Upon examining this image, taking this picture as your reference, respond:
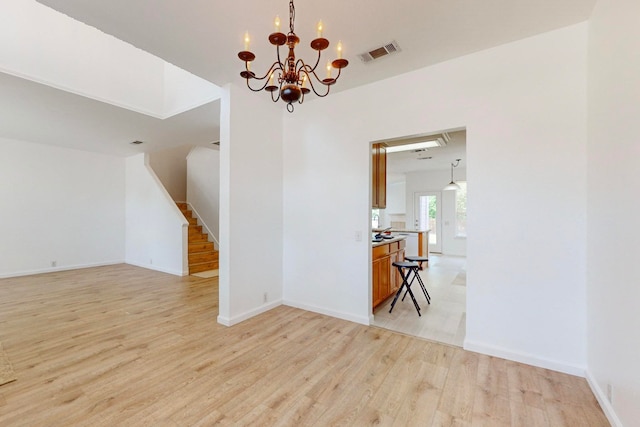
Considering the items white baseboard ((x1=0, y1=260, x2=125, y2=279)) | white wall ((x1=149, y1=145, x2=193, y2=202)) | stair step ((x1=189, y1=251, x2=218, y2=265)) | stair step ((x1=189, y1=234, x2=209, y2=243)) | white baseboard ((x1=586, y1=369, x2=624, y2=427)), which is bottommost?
white baseboard ((x1=0, y1=260, x2=125, y2=279))

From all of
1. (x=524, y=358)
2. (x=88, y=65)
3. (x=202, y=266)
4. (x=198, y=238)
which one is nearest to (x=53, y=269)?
(x=198, y=238)

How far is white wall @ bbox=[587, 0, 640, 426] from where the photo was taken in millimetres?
1461

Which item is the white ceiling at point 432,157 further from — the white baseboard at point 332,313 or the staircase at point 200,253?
the staircase at point 200,253

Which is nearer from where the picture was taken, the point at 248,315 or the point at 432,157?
the point at 248,315

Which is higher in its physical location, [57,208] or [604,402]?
[57,208]

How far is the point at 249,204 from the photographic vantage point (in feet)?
11.1

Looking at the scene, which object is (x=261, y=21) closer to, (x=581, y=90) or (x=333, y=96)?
(x=333, y=96)

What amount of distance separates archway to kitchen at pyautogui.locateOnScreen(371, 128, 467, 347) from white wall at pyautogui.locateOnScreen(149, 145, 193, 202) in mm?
6433

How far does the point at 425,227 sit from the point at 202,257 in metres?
7.44

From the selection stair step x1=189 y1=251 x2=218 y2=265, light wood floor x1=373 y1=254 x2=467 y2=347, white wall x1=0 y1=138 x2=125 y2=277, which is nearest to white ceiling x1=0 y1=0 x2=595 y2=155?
light wood floor x1=373 y1=254 x2=467 y2=347

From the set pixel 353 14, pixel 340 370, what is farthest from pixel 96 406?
pixel 353 14

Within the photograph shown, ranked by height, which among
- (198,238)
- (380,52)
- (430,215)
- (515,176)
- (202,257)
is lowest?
(202,257)

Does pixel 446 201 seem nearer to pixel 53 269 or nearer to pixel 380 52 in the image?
pixel 380 52

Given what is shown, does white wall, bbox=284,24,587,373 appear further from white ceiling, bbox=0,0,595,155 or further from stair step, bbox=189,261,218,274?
stair step, bbox=189,261,218,274
